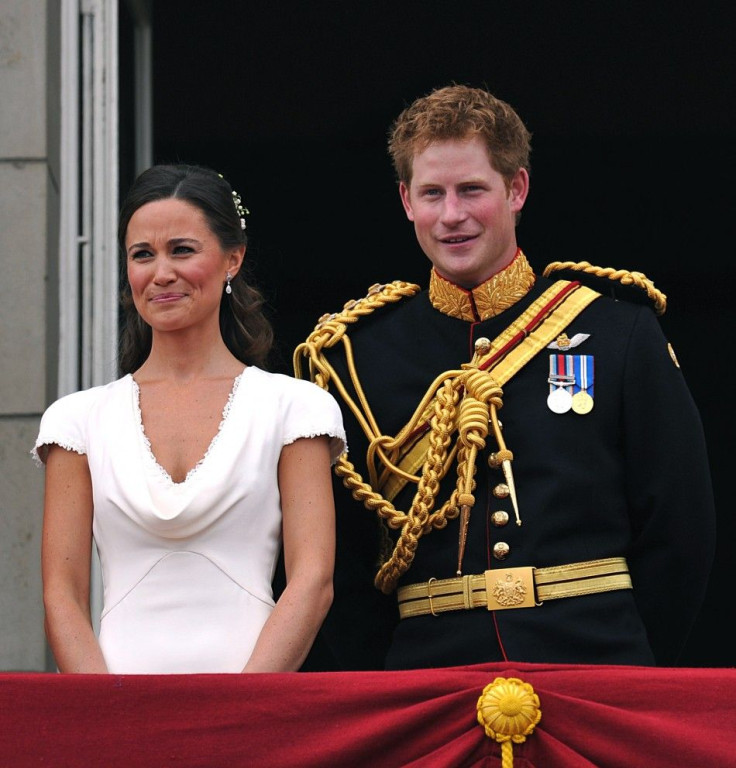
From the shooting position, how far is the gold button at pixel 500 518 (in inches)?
133

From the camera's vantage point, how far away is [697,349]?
7152 millimetres

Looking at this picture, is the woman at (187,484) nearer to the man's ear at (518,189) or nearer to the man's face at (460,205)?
the man's face at (460,205)

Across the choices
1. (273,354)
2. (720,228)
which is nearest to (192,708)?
(273,354)

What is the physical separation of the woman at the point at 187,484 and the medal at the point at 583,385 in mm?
518

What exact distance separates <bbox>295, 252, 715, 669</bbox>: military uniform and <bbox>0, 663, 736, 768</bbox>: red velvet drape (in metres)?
0.57

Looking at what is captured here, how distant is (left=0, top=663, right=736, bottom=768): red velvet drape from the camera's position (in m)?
2.70

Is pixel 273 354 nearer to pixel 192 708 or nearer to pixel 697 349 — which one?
pixel 192 708

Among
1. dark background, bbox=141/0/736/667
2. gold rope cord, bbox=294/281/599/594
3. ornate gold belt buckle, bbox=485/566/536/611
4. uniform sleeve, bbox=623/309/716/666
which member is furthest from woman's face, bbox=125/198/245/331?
dark background, bbox=141/0/736/667

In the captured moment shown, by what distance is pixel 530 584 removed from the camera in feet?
10.9

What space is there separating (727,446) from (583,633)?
398cm

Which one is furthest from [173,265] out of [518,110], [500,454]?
[518,110]

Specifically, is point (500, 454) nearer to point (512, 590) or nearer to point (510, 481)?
point (510, 481)

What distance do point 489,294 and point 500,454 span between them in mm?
361

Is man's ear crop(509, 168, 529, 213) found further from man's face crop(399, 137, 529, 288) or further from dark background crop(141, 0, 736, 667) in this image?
dark background crop(141, 0, 736, 667)
